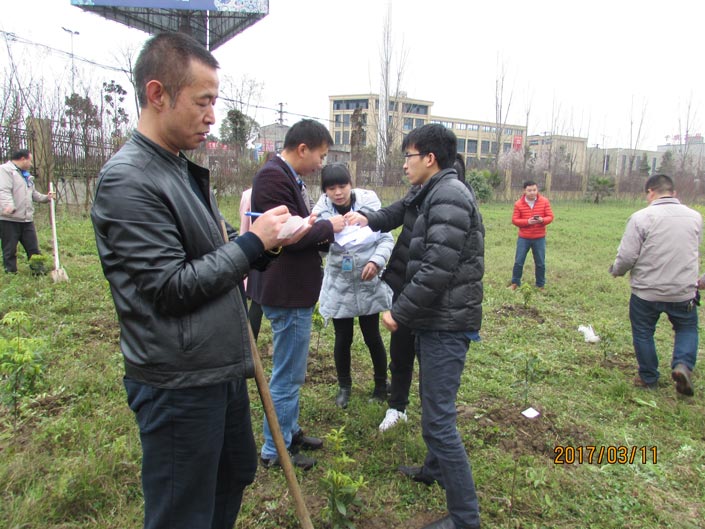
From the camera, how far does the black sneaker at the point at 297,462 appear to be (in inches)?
110

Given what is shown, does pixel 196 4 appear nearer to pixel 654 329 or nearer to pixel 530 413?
pixel 654 329

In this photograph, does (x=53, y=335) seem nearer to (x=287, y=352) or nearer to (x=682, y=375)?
(x=287, y=352)

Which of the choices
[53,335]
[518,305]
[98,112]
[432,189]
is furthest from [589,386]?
[98,112]

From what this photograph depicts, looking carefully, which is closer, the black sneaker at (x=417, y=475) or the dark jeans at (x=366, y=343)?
the black sneaker at (x=417, y=475)

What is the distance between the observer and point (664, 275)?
4023mm

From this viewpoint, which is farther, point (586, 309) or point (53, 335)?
point (586, 309)

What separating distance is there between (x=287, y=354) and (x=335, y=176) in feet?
4.56

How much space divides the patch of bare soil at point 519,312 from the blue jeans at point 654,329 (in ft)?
6.14

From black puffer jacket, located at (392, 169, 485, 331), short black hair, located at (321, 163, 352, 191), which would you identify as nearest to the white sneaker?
black puffer jacket, located at (392, 169, 485, 331)

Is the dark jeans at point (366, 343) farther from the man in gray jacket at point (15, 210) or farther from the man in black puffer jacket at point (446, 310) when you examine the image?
the man in gray jacket at point (15, 210)

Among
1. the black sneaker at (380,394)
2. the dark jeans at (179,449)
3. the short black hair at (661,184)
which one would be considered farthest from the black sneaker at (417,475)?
the short black hair at (661,184)

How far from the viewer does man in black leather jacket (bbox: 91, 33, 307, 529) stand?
4.33 feet

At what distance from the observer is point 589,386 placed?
4184mm

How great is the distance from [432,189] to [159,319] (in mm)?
1513
